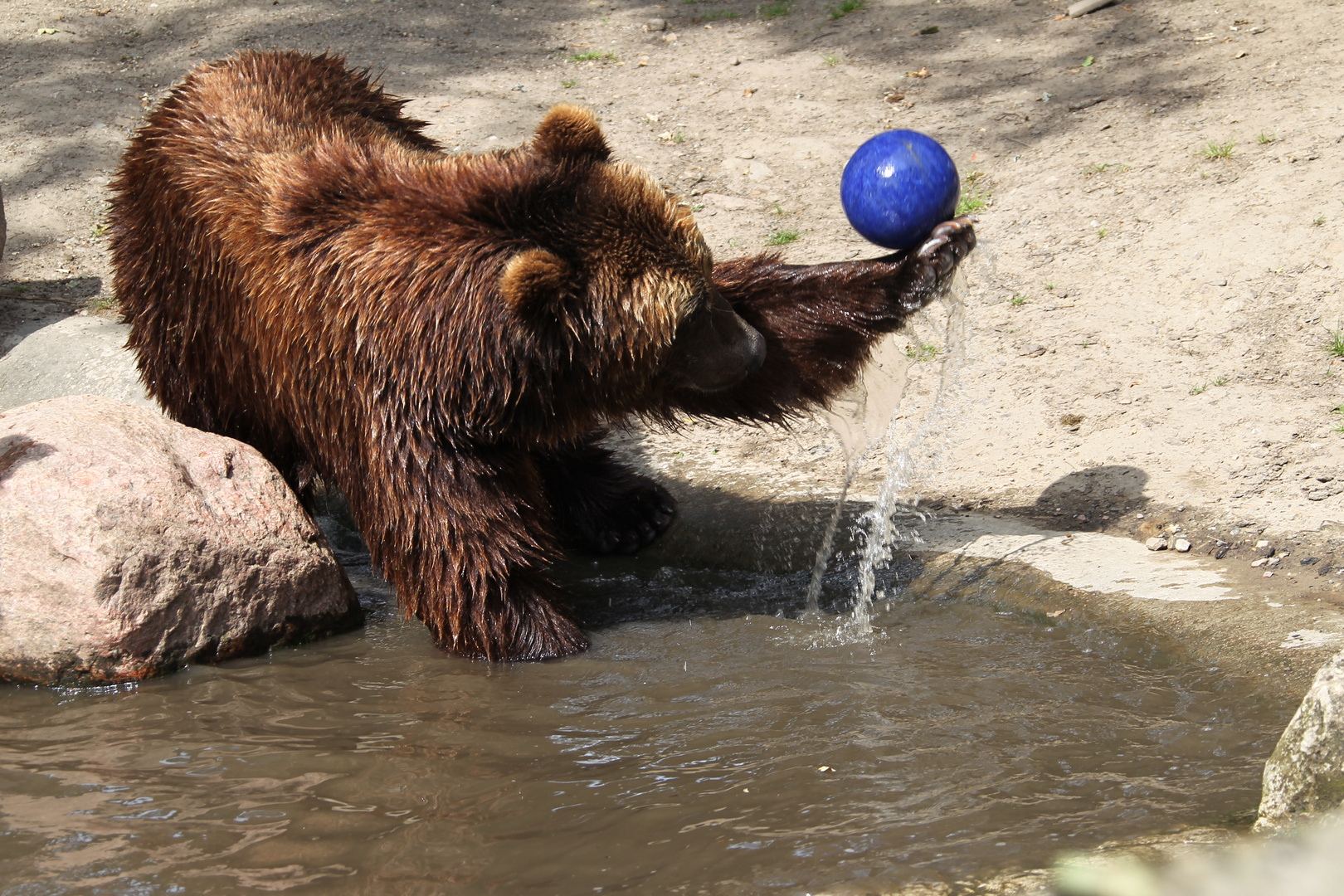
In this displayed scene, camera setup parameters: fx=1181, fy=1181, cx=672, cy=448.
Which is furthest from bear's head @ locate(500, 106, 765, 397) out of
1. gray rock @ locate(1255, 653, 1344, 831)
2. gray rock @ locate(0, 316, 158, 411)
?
gray rock @ locate(0, 316, 158, 411)

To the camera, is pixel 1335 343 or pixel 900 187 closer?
pixel 900 187

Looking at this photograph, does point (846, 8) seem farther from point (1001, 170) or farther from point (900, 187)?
point (900, 187)

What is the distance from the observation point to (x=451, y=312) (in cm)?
350

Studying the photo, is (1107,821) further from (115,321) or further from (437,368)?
(115,321)

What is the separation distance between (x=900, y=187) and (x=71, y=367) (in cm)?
434

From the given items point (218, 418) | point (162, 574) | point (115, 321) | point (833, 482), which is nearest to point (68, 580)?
point (162, 574)

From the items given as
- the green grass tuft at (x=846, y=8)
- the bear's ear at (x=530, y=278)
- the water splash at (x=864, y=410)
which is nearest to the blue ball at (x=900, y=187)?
the water splash at (x=864, y=410)

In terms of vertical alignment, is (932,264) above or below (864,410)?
above

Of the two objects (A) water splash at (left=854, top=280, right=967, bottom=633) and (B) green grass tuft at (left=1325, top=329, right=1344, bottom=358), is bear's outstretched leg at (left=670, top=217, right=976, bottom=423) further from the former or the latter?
(B) green grass tuft at (left=1325, top=329, right=1344, bottom=358)

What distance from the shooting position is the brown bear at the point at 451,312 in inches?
140

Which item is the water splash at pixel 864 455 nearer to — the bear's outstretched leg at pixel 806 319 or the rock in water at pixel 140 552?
the bear's outstretched leg at pixel 806 319

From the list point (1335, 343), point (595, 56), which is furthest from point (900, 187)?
point (595, 56)

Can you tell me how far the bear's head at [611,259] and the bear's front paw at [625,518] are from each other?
1.18 m

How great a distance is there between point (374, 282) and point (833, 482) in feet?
7.44
